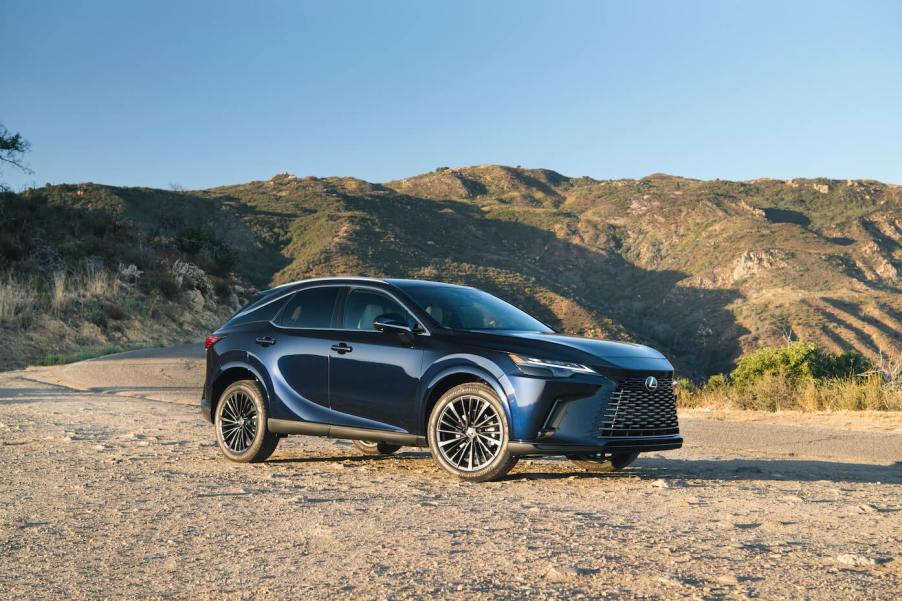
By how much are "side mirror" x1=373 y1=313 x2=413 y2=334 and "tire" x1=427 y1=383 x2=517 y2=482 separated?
696 mm

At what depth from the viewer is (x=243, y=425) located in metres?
9.67

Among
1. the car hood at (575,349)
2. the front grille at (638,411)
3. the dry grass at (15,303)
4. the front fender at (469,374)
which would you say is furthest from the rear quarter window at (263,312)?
the dry grass at (15,303)

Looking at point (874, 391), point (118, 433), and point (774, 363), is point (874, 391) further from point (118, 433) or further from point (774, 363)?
point (118, 433)

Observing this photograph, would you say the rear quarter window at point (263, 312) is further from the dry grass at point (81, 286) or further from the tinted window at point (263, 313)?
the dry grass at point (81, 286)

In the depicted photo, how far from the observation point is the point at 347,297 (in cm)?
939

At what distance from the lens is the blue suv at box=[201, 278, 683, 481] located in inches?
313

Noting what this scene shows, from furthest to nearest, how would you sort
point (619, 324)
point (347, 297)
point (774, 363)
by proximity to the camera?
point (619, 324) → point (774, 363) → point (347, 297)

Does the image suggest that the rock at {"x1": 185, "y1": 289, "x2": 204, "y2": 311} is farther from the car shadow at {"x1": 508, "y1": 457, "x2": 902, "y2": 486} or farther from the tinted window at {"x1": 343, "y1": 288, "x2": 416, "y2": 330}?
the tinted window at {"x1": 343, "y1": 288, "x2": 416, "y2": 330}

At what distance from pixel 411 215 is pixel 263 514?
9550cm

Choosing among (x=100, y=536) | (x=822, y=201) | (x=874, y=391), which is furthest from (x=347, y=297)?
(x=822, y=201)

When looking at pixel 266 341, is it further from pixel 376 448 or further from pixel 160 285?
pixel 160 285

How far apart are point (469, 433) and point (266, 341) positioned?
2465 millimetres

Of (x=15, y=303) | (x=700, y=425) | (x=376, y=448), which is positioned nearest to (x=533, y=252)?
(x=15, y=303)

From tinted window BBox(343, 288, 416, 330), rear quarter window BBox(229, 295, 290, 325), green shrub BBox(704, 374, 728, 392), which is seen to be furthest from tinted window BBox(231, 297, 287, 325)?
green shrub BBox(704, 374, 728, 392)
